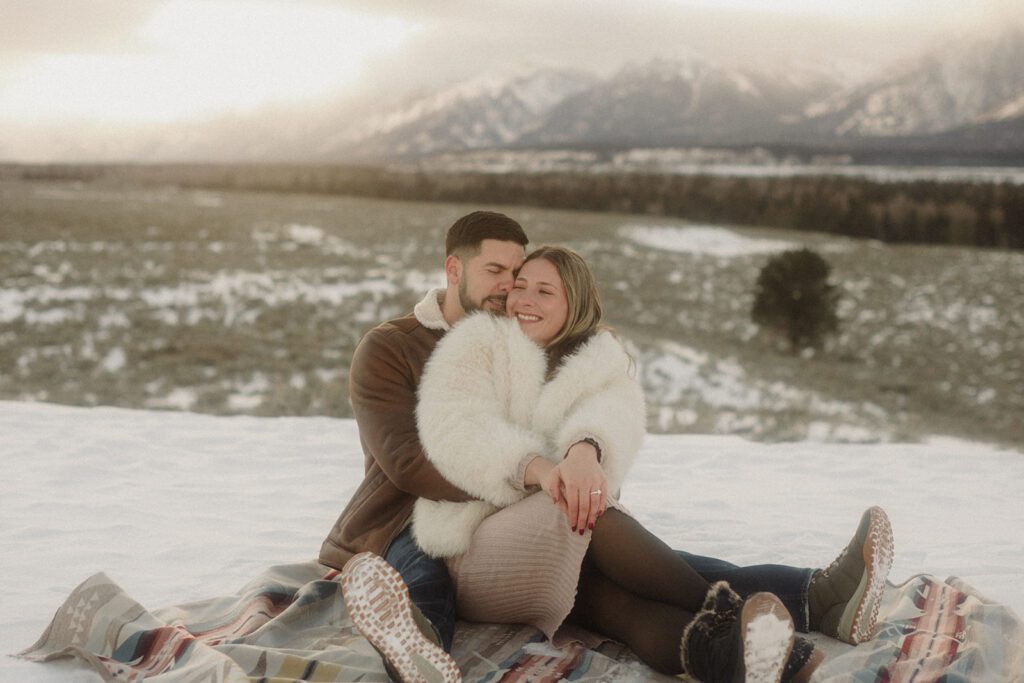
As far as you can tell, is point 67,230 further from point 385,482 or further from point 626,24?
point 626,24

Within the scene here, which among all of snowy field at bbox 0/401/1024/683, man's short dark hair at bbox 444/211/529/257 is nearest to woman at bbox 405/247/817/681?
man's short dark hair at bbox 444/211/529/257

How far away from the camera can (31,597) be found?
2736 millimetres

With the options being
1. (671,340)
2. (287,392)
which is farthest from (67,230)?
(671,340)

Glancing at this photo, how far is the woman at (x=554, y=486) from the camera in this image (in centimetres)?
206

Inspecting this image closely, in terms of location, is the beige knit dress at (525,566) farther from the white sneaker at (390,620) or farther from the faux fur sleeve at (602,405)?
the white sneaker at (390,620)

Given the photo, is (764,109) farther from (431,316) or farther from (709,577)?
(709,577)

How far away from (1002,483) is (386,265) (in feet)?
41.3

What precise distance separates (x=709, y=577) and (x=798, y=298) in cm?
1045

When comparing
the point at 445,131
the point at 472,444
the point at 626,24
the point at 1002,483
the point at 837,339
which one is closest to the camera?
the point at 472,444

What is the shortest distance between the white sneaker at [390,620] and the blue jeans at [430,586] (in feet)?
0.53

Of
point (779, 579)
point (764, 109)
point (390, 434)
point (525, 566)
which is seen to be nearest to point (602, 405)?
point (525, 566)

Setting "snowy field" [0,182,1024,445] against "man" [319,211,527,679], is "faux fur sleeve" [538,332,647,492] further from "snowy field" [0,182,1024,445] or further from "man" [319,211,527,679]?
"snowy field" [0,182,1024,445]

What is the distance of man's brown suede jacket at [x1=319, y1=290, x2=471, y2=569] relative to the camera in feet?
7.38

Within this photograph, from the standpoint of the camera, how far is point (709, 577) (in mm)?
2367
